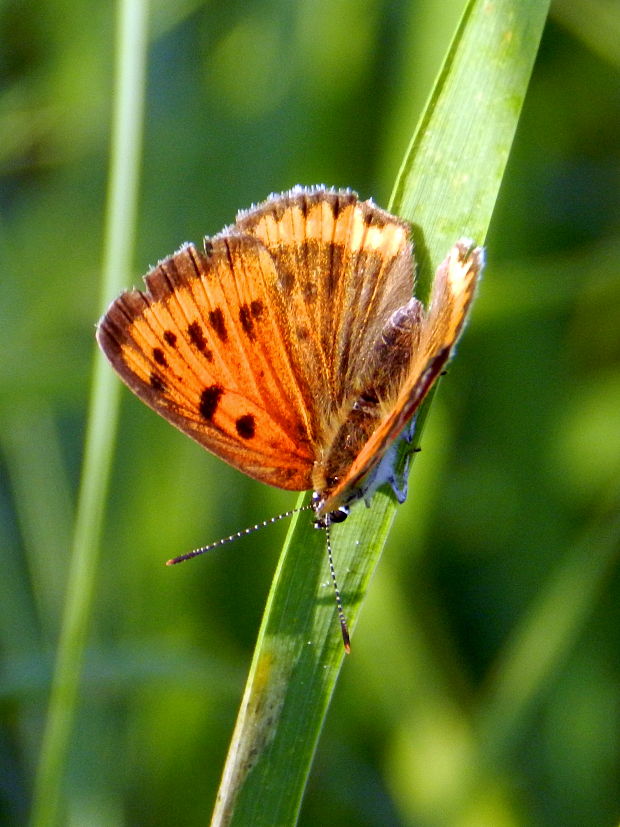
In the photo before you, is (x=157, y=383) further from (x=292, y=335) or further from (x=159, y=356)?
(x=292, y=335)

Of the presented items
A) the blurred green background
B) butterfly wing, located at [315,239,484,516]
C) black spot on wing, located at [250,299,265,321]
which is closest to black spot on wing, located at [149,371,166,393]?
black spot on wing, located at [250,299,265,321]

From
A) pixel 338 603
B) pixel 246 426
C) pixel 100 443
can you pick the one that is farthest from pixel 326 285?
pixel 338 603

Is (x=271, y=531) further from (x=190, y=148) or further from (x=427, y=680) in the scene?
(x=190, y=148)

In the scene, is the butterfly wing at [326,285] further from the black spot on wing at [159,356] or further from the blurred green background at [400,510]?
the blurred green background at [400,510]

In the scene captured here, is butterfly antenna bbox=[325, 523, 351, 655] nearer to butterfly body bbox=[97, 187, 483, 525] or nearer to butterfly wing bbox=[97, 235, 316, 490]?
butterfly body bbox=[97, 187, 483, 525]

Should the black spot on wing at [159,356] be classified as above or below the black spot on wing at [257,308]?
below

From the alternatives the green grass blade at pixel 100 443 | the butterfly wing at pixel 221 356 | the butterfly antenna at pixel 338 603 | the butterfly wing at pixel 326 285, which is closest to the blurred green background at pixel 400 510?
the green grass blade at pixel 100 443
